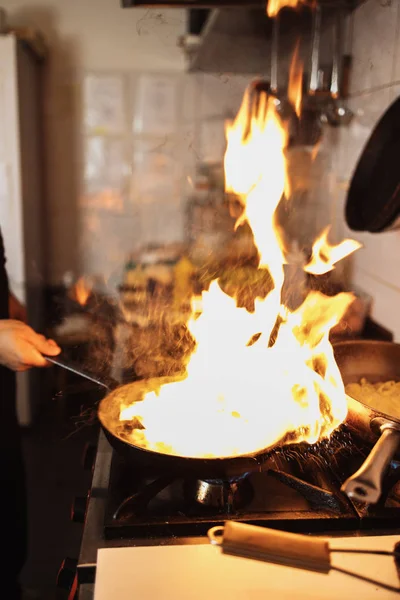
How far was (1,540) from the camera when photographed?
138cm

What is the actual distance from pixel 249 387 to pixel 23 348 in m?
0.45

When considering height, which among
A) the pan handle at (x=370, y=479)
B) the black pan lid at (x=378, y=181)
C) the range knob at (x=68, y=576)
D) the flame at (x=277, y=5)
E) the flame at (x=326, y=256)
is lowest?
the range knob at (x=68, y=576)

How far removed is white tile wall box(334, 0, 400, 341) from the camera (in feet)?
4.69

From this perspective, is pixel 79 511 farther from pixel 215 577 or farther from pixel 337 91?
pixel 337 91

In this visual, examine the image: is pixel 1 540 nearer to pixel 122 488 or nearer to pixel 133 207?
pixel 122 488

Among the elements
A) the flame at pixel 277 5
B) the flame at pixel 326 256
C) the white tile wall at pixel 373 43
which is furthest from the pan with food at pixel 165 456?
the white tile wall at pixel 373 43

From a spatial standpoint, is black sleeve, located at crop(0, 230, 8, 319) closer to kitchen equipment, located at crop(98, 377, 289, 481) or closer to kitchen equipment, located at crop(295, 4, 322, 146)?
kitchen equipment, located at crop(98, 377, 289, 481)

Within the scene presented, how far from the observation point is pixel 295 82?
74.3 inches

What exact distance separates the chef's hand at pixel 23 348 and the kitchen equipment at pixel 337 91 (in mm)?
1321

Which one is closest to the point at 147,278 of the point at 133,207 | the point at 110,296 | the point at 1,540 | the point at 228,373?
the point at 110,296

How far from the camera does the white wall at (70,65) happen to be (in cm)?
256

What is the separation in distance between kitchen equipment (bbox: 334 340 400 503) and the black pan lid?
33 cm

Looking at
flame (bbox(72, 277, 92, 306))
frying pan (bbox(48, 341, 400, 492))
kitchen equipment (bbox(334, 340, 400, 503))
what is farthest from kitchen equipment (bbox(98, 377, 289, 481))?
flame (bbox(72, 277, 92, 306))

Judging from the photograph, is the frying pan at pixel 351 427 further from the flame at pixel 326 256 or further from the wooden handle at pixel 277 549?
the flame at pixel 326 256
